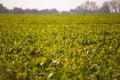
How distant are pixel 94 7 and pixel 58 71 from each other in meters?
112

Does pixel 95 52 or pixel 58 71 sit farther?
pixel 95 52

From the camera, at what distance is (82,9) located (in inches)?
4547

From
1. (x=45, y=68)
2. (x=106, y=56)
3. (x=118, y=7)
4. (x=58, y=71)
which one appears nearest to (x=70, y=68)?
(x=58, y=71)

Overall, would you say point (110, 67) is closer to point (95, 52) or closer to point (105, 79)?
point (105, 79)

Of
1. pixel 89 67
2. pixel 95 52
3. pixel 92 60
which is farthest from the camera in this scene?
pixel 95 52

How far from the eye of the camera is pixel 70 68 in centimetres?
308

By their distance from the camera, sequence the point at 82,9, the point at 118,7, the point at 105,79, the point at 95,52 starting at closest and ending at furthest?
the point at 105,79, the point at 95,52, the point at 118,7, the point at 82,9

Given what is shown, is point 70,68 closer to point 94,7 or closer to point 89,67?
point 89,67

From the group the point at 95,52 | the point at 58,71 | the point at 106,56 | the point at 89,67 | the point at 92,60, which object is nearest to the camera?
the point at 58,71

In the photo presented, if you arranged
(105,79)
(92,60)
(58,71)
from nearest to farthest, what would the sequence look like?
(105,79), (58,71), (92,60)

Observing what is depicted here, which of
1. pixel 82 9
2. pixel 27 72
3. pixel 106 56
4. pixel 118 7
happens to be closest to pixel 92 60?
pixel 106 56

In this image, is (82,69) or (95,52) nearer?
(82,69)

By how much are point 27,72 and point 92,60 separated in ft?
4.00

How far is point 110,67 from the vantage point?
3174 mm
